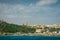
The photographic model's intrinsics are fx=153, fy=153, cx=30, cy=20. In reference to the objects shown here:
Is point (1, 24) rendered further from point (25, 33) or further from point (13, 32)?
point (25, 33)

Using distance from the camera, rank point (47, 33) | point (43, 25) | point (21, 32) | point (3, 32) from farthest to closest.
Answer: point (43, 25) < point (21, 32) < point (47, 33) < point (3, 32)

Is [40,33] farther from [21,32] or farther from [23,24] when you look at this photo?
[23,24]

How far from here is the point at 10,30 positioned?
201 ft

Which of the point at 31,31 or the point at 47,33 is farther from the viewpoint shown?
the point at 31,31

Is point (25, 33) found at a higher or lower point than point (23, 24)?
lower

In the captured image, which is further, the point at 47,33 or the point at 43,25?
the point at 43,25

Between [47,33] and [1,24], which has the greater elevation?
[1,24]

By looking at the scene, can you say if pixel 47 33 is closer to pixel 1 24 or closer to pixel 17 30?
pixel 17 30

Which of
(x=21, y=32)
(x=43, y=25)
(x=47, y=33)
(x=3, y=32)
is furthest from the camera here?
(x=43, y=25)

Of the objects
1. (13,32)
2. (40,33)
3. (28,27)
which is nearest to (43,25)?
(28,27)

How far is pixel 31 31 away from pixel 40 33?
27.7 feet

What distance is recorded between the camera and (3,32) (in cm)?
5606

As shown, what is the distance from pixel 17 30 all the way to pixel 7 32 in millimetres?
7261

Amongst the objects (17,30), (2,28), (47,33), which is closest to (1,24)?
(2,28)
